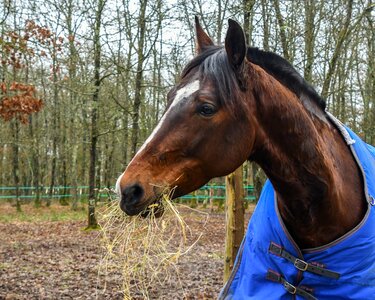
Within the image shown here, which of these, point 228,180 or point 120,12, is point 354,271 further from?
point 120,12

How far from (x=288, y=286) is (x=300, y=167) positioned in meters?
0.83

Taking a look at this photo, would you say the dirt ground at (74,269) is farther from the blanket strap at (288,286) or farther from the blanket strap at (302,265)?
the blanket strap at (302,265)

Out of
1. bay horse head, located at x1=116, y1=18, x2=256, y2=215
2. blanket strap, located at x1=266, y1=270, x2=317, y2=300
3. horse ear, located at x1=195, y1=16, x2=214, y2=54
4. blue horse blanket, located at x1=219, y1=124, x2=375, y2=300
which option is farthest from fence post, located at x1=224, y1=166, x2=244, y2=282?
bay horse head, located at x1=116, y1=18, x2=256, y2=215

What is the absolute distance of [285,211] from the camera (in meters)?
2.90

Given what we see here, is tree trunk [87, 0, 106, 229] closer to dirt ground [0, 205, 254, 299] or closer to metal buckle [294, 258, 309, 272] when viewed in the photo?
dirt ground [0, 205, 254, 299]

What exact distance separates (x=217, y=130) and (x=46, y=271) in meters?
7.94

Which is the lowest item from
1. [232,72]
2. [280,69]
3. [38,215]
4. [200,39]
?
[38,215]

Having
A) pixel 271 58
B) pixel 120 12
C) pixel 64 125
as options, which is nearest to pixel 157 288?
pixel 271 58

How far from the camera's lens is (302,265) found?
9.29 feet

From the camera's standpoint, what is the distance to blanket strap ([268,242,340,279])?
9.05 ft

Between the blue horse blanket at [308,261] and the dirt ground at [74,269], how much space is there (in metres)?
1.00

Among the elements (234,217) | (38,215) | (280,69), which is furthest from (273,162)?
(38,215)

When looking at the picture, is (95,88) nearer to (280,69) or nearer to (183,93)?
(280,69)

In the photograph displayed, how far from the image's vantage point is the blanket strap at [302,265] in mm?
2757
